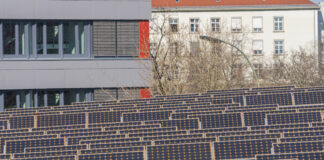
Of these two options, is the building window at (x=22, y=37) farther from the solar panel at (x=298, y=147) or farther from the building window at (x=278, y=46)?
the building window at (x=278, y=46)

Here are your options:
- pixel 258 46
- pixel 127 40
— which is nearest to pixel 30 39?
pixel 127 40

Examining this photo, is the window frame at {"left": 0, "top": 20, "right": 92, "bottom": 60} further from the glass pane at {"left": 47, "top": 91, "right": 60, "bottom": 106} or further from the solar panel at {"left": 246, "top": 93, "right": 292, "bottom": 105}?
the solar panel at {"left": 246, "top": 93, "right": 292, "bottom": 105}

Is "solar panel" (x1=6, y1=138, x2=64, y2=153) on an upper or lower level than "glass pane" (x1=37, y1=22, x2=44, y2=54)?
lower

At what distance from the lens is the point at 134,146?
17.0 meters

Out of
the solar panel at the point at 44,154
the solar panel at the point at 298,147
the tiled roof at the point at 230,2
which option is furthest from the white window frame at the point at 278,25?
the solar panel at the point at 44,154

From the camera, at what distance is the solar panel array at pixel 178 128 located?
1642 centimetres

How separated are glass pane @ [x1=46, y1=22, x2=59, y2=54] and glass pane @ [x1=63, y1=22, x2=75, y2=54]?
1.25 ft

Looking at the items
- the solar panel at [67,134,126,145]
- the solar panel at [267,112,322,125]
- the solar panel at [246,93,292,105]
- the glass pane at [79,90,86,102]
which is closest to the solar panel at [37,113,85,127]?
the solar panel at [67,134,126,145]

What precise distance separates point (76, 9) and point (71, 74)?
3069 millimetres

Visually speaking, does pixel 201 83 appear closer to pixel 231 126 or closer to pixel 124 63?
pixel 124 63

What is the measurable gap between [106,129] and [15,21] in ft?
43.8

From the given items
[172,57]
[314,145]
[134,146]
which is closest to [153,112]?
[134,146]

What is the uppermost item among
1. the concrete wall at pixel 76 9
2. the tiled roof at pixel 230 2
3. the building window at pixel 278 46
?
the tiled roof at pixel 230 2

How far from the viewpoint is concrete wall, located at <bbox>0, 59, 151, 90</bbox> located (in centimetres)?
3189
